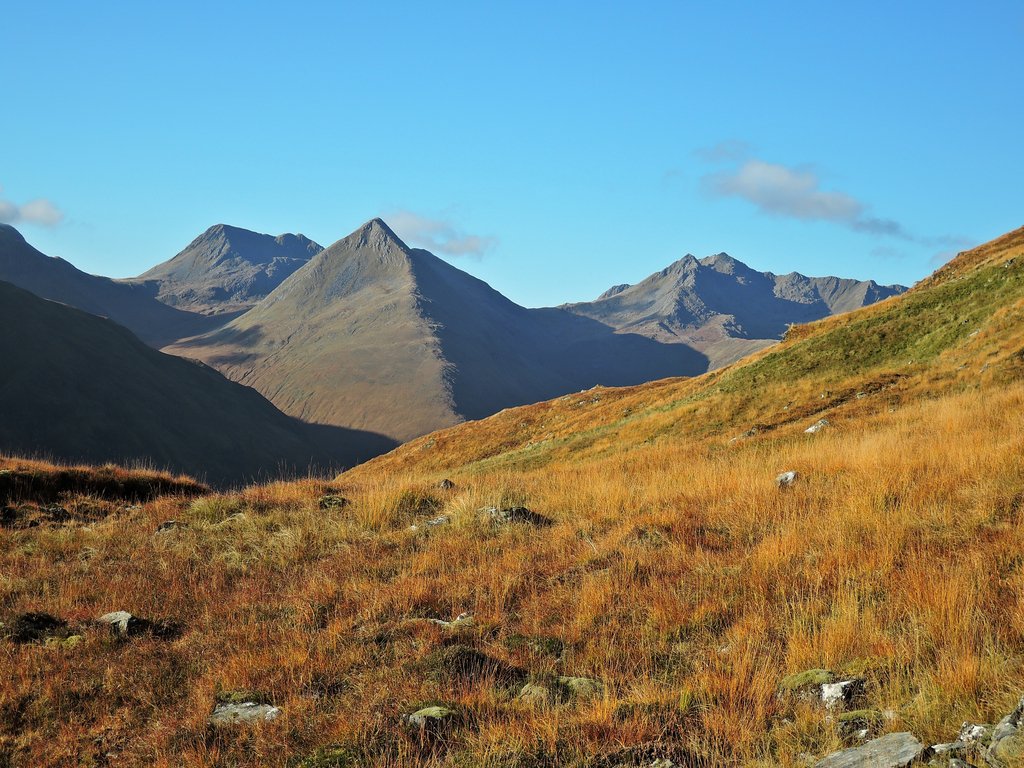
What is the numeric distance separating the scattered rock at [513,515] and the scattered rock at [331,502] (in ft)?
9.89

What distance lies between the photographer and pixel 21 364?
15200 centimetres

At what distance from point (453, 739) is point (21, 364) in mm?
188783

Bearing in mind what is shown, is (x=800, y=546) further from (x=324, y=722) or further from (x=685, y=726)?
(x=324, y=722)

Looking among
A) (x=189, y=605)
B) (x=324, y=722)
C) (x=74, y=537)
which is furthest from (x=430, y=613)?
(x=74, y=537)

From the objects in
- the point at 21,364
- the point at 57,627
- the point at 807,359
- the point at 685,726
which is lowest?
the point at 685,726

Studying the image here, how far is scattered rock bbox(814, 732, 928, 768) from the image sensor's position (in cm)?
344

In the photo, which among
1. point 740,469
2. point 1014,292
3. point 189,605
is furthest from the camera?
point 1014,292

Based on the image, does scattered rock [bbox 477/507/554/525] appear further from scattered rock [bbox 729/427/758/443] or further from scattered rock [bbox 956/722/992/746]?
scattered rock [bbox 729/427/758/443]

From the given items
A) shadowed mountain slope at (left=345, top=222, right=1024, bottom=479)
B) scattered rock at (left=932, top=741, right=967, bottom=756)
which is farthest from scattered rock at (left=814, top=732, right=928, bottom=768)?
shadowed mountain slope at (left=345, top=222, right=1024, bottom=479)

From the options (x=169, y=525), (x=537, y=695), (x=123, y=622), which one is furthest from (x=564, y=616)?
(x=169, y=525)

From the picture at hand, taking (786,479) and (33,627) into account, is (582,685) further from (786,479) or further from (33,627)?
(786,479)

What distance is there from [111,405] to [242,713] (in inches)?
6949

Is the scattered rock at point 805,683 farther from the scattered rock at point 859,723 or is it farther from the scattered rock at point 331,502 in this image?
the scattered rock at point 331,502

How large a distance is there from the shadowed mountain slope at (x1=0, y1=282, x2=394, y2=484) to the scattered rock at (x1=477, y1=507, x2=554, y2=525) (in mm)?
131574
